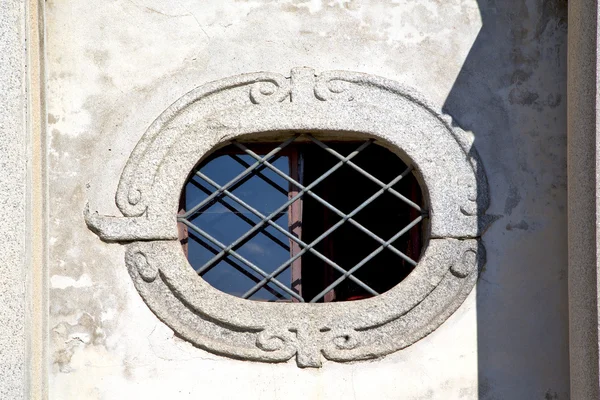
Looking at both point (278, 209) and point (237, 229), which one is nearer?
point (278, 209)

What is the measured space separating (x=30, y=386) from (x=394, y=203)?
1.75 meters

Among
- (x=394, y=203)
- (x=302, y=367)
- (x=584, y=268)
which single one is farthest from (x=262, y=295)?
(x=584, y=268)

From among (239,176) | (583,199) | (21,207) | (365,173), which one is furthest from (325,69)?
(21,207)

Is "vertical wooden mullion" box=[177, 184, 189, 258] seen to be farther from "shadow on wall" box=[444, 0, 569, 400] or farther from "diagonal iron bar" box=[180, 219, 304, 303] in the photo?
"shadow on wall" box=[444, 0, 569, 400]

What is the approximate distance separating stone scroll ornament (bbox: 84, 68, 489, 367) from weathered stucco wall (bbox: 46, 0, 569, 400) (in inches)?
2.6

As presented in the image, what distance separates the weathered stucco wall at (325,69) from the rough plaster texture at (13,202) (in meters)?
0.33

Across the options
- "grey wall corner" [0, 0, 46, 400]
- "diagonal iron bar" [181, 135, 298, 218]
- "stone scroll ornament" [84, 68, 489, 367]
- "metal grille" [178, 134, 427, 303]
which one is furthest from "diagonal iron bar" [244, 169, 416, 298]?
"grey wall corner" [0, 0, 46, 400]

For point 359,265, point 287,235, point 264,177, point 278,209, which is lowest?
point 359,265

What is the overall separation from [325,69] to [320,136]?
30 cm

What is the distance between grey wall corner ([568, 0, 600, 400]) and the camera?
11.1 ft

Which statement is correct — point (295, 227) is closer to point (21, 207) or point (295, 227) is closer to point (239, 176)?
point (239, 176)

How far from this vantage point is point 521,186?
404 centimetres

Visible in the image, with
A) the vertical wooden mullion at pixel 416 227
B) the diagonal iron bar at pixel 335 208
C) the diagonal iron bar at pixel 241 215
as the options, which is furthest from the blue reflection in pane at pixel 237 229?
the vertical wooden mullion at pixel 416 227

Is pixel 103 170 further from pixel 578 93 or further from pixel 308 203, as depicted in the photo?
pixel 578 93
